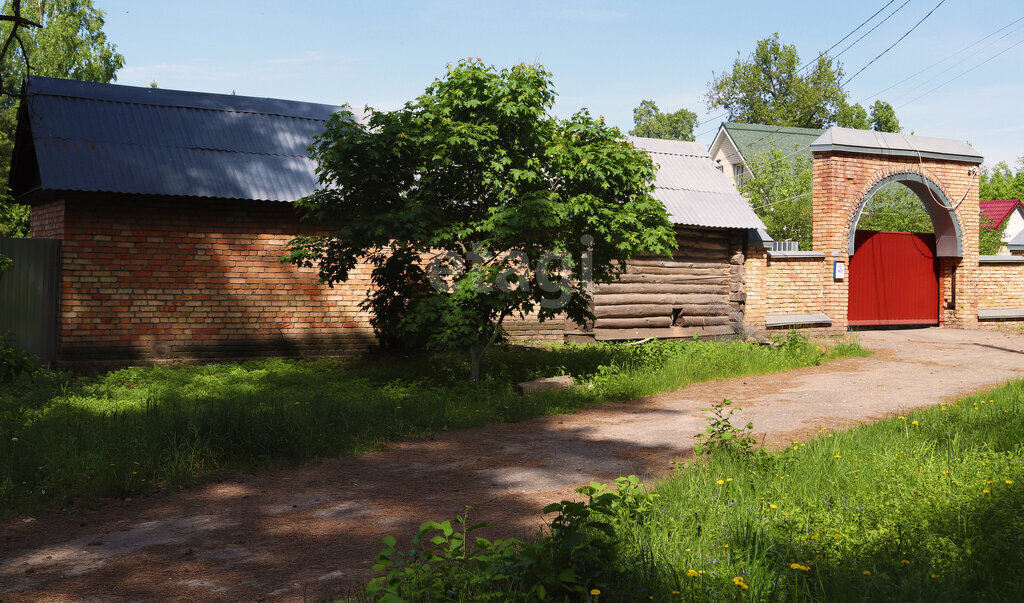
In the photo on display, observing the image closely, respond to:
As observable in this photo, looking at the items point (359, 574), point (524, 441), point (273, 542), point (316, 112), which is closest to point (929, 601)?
point (359, 574)

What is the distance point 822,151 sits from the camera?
16562 millimetres

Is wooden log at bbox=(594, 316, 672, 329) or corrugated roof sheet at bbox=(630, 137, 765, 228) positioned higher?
corrugated roof sheet at bbox=(630, 137, 765, 228)

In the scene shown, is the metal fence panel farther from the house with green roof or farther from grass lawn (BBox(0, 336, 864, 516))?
the house with green roof

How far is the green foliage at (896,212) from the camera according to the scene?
24.8m

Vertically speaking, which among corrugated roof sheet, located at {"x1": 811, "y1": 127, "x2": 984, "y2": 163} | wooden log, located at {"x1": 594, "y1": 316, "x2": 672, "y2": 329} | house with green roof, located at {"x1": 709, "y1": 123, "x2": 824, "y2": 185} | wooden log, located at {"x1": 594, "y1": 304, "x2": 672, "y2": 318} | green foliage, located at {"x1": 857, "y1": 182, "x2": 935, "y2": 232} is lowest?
wooden log, located at {"x1": 594, "y1": 316, "x2": 672, "y2": 329}

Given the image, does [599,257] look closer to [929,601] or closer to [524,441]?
[524,441]

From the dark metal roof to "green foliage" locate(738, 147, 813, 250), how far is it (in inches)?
729

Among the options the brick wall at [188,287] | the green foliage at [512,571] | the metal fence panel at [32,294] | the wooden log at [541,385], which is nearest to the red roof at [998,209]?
the wooden log at [541,385]

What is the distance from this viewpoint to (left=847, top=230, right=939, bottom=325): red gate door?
17672 millimetres

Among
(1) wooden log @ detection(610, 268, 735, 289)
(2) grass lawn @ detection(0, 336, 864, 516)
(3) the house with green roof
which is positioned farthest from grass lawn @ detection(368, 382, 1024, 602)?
(3) the house with green roof

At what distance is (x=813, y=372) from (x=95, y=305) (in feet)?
35.6

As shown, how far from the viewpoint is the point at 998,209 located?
3375 cm
